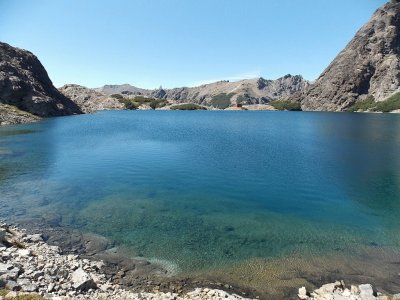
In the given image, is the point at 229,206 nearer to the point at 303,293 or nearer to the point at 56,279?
the point at 303,293

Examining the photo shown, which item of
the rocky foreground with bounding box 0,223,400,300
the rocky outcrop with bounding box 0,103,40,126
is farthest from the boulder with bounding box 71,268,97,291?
the rocky outcrop with bounding box 0,103,40,126

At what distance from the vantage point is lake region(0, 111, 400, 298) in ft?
101

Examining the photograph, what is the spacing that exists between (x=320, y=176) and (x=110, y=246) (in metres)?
43.5

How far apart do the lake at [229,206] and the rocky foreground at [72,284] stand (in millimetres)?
3238

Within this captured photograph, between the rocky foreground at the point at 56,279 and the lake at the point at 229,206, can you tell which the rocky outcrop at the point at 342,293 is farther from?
the rocky foreground at the point at 56,279

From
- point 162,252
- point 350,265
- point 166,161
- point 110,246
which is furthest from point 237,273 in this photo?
point 166,161

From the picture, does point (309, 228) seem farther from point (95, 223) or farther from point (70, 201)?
point (70, 201)

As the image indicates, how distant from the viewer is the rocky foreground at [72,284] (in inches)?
807

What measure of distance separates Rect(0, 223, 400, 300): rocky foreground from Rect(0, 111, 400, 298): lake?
10.6 ft

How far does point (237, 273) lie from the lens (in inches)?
1106

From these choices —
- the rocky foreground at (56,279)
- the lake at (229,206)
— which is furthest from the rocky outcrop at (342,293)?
→ the rocky foreground at (56,279)

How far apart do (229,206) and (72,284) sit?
83.9ft

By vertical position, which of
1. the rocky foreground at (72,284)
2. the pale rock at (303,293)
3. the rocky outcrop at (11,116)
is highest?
the rocky outcrop at (11,116)

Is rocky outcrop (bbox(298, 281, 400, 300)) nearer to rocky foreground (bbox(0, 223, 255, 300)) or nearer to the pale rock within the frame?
the pale rock
